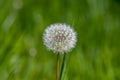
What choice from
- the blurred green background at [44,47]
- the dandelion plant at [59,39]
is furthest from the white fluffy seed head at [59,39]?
the blurred green background at [44,47]

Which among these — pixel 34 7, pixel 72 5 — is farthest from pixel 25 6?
pixel 72 5

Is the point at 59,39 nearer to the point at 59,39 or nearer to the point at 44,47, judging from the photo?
the point at 59,39

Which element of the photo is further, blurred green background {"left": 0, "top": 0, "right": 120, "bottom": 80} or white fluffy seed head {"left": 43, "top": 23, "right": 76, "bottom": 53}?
blurred green background {"left": 0, "top": 0, "right": 120, "bottom": 80}

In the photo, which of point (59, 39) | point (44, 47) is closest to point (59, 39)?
point (59, 39)

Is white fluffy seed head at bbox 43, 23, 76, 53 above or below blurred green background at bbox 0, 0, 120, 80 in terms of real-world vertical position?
below

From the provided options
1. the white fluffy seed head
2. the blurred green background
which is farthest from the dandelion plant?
the blurred green background

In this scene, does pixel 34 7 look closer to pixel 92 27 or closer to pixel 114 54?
pixel 92 27

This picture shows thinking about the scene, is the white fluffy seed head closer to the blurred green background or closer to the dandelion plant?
the dandelion plant
